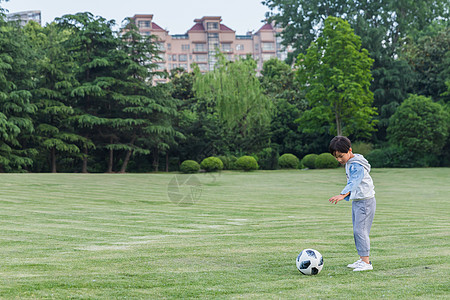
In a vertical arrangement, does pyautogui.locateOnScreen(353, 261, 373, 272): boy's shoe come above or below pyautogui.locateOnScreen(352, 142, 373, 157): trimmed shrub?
below

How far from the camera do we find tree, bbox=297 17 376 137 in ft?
148

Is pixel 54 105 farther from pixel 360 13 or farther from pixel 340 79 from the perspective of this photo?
pixel 360 13

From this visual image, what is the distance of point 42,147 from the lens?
40.7 m

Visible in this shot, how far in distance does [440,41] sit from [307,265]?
51.1m

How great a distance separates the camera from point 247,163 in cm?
4434

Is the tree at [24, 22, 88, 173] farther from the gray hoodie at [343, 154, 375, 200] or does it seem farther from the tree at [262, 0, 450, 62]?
the gray hoodie at [343, 154, 375, 200]

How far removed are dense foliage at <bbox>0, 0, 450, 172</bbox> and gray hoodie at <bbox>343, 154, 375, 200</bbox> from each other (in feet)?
111

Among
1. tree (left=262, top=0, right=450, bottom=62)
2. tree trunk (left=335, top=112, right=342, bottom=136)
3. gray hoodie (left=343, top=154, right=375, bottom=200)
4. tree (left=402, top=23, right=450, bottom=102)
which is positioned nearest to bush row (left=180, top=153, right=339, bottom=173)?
tree trunk (left=335, top=112, right=342, bottom=136)

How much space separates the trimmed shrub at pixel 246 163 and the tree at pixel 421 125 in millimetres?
12135

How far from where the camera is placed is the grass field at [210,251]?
5.24 m

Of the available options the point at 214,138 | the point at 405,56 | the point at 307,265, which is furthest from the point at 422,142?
the point at 307,265

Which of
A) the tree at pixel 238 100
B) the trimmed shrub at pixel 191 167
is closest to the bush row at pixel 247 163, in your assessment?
the trimmed shrub at pixel 191 167

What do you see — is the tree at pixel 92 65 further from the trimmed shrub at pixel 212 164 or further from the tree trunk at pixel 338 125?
the tree trunk at pixel 338 125

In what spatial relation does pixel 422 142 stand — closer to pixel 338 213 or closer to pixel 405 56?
pixel 405 56
